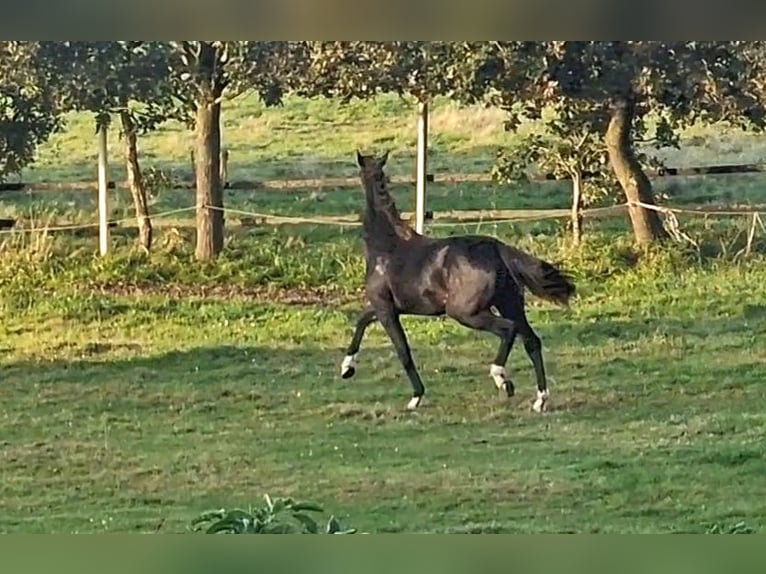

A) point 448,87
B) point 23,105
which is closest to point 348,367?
point 448,87

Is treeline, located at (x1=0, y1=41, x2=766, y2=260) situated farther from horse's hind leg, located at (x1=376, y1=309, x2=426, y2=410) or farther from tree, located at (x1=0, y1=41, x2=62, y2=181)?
horse's hind leg, located at (x1=376, y1=309, x2=426, y2=410)

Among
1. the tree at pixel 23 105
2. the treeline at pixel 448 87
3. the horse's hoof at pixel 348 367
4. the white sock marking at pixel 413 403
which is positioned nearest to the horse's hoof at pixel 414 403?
the white sock marking at pixel 413 403

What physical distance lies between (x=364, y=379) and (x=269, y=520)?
0.33m

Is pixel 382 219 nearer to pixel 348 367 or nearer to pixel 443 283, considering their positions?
pixel 443 283

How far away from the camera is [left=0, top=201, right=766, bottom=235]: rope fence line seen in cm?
263

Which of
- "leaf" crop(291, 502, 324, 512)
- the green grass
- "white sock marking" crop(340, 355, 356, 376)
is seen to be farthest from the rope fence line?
"leaf" crop(291, 502, 324, 512)

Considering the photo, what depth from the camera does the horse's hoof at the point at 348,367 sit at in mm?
2637

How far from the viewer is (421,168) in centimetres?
262

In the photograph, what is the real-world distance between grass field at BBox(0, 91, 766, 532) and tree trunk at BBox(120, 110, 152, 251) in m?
0.03

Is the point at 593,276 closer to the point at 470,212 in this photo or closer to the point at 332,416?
the point at 470,212

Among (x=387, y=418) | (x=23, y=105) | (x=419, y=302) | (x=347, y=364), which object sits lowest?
(x=387, y=418)

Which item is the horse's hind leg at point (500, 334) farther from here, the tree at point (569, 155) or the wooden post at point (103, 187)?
the wooden post at point (103, 187)

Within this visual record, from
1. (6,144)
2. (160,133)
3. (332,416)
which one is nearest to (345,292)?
(332,416)

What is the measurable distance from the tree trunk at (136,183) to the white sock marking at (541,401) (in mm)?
804
